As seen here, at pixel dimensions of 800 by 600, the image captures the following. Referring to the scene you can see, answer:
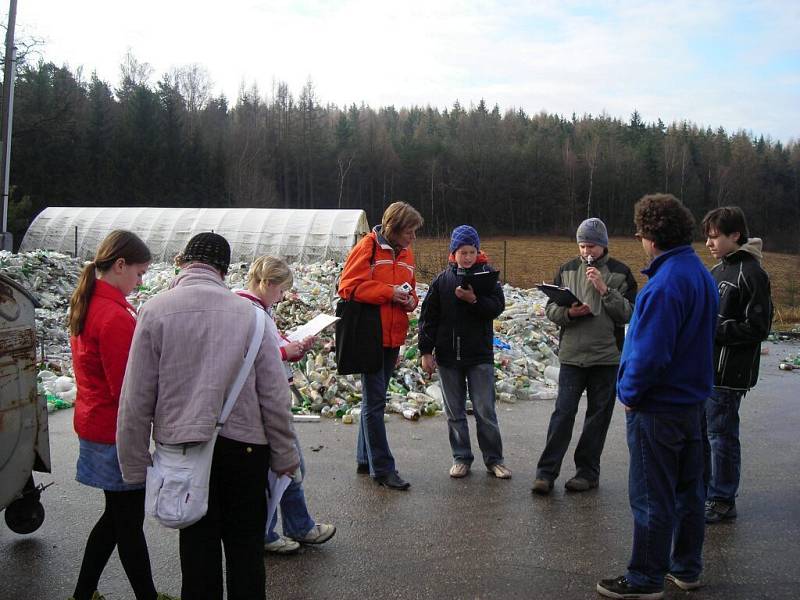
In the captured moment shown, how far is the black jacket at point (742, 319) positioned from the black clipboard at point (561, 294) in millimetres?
999

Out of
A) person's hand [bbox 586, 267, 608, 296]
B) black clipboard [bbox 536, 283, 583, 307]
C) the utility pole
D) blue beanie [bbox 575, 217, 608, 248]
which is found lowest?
black clipboard [bbox 536, 283, 583, 307]

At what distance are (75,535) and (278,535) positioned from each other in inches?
54.9

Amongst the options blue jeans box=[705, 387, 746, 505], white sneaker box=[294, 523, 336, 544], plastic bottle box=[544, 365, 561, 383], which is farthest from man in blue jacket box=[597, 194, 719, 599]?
plastic bottle box=[544, 365, 561, 383]

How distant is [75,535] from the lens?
175 inches

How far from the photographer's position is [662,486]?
3471mm

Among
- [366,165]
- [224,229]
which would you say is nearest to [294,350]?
[224,229]

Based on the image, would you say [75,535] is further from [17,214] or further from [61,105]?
[61,105]

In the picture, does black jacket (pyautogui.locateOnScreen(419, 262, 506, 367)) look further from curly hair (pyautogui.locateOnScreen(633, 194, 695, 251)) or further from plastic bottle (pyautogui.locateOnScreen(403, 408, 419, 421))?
plastic bottle (pyautogui.locateOnScreen(403, 408, 419, 421))

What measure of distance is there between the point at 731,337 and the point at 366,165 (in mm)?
64179

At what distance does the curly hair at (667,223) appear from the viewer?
350cm

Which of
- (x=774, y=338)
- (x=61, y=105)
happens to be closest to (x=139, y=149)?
(x=61, y=105)

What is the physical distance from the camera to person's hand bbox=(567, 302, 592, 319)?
5090mm

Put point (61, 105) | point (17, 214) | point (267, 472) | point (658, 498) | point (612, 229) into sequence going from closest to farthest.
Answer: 1. point (267, 472)
2. point (658, 498)
3. point (17, 214)
4. point (61, 105)
5. point (612, 229)

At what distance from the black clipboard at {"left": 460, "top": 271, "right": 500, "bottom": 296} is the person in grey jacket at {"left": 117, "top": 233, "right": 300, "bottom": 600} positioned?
9.38 feet
